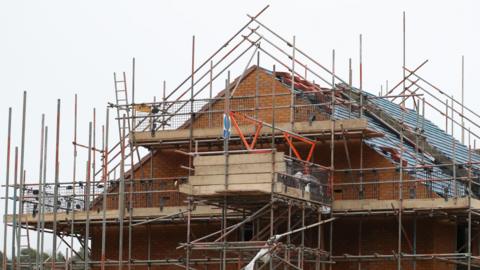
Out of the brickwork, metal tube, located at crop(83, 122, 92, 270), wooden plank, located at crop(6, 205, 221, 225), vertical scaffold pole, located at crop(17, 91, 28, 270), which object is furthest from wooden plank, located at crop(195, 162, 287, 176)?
vertical scaffold pole, located at crop(17, 91, 28, 270)

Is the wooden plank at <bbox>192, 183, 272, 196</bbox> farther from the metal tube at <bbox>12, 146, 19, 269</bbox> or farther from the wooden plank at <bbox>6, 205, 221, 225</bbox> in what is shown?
the metal tube at <bbox>12, 146, 19, 269</bbox>

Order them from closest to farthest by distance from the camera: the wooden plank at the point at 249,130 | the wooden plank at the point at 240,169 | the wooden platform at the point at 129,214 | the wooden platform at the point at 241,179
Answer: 1. the wooden platform at the point at 241,179
2. the wooden plank at the point at 240,169
3. the wooden plank at the point at 249,130
4. the wooden platform at the point at 129,214

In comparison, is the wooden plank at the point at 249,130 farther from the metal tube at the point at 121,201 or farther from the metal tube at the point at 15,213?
the metal tube at the point at 15,213

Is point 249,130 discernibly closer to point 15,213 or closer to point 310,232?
point 310,232

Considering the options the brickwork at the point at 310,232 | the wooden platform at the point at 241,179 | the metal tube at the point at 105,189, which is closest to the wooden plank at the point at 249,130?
the brickwork at the point at 310,232

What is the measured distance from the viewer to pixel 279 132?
36562 mm

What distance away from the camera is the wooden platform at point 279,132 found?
35.8 m

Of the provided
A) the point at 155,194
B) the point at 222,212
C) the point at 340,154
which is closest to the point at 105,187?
the point at 155,194

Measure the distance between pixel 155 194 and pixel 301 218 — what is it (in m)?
5.57

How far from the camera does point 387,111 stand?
136ft

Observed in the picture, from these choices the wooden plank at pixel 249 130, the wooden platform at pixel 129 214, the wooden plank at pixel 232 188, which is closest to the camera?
the wooden plank at pixel 232 188

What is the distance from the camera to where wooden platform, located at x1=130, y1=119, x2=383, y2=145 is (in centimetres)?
3581

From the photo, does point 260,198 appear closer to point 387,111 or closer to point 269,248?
point 269,248

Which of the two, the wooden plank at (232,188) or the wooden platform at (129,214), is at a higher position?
the wooden plank at (232,188)
